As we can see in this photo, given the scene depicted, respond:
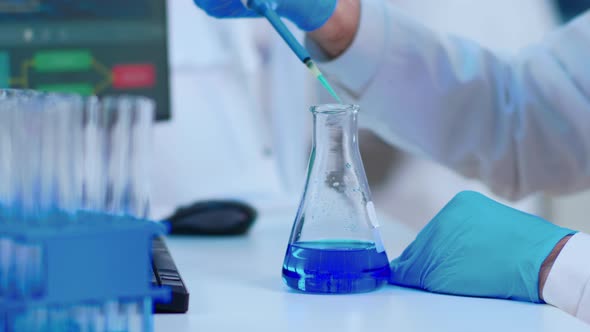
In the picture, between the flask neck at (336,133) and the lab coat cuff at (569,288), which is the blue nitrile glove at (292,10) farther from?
the lab coat cuff at (569,288)

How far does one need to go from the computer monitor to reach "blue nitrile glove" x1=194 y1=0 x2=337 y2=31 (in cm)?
37

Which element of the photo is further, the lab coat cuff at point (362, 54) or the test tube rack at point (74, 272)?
the lab coat cuff at point (362, 54)

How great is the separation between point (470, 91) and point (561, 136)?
0.16 metres

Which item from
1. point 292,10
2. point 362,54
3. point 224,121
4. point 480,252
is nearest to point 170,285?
point 480,252

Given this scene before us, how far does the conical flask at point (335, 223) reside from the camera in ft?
2.03

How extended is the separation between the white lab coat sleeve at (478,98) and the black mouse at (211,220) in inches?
9.4

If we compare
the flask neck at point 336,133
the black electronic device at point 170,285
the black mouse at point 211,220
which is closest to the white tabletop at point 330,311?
the black electronic device at point 170,285

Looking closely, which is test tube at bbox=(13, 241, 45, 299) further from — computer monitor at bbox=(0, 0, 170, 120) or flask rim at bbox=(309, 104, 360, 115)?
computer monitor at bbox=(0, 0, 170, 120)

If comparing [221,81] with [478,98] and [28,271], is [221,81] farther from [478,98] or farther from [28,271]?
[28,271]

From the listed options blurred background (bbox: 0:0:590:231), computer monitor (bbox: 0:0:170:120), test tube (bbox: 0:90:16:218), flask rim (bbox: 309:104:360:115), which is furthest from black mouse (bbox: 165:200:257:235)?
test tube (bbox: 0:90:16:218)

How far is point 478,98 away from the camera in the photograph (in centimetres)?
116

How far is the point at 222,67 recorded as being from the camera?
1592 mm

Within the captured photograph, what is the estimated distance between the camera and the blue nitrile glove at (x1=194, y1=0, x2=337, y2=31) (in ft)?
2.79

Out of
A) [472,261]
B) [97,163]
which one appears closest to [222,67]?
[472,261]
